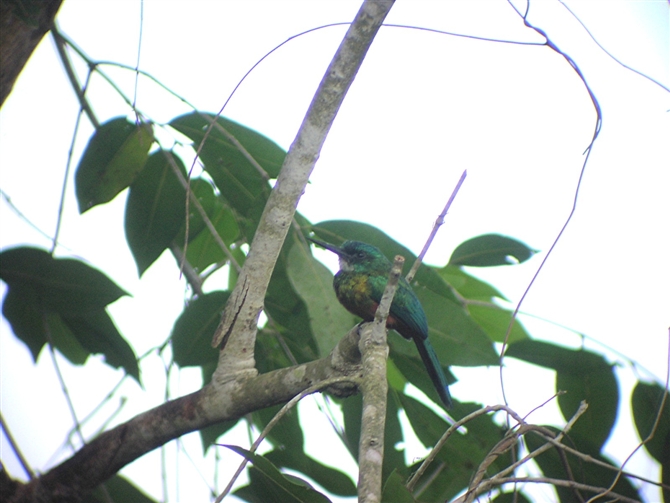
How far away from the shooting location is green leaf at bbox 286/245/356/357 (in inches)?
81.4

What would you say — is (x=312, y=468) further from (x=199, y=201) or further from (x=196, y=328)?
(x=199, y=201)

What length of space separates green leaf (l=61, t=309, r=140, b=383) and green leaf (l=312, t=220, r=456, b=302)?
2.84 ft

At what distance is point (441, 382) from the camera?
7.51 feet

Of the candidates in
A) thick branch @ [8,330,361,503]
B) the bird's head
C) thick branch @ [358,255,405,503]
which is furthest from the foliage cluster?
thick branch @ [358,255,405,503]

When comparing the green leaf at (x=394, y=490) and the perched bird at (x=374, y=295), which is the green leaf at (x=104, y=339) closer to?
the perched bird at (x=374, y=295)

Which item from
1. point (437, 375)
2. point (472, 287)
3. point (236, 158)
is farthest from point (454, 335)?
point (236, 158)

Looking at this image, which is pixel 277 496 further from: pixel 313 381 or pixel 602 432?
pixel 602 432

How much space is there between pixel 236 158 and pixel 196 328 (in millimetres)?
674

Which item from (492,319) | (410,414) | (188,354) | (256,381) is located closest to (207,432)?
(188,354)

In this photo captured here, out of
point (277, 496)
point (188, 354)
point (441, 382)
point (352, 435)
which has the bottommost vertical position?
point (277, 496)

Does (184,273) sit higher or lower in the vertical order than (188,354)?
higher

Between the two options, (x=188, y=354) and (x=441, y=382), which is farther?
(x=188, y=354)

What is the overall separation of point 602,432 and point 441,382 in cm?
61

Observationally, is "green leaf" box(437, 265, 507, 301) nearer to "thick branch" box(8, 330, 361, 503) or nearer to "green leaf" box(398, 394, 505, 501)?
"green leaf" box(398, 394, 505, 501)
